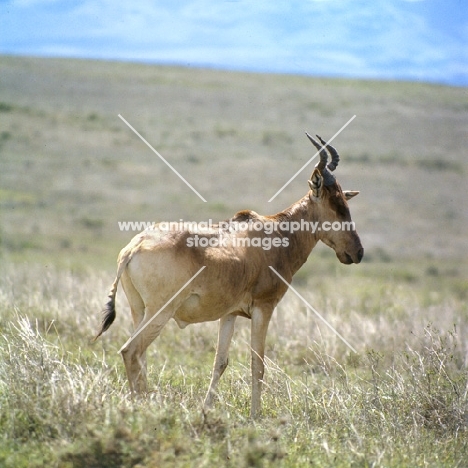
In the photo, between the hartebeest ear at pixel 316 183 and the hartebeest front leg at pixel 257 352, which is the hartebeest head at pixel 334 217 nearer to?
the hartebeest ear at pixel 316 183

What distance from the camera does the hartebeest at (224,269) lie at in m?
8.81

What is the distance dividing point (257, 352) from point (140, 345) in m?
1.66

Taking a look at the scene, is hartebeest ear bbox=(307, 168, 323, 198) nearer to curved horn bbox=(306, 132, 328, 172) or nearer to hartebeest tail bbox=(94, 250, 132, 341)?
curved horn bbox=(306, 132, 328, 172)

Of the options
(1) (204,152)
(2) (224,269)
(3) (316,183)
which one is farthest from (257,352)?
(1) (204,152)

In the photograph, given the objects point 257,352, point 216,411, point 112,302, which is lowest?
point 216,411

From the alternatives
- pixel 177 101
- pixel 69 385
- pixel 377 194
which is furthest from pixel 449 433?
pixel 177 101

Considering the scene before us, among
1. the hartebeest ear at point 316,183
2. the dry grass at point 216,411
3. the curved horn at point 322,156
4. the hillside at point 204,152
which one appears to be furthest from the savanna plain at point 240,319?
the curved horn at point 322,156

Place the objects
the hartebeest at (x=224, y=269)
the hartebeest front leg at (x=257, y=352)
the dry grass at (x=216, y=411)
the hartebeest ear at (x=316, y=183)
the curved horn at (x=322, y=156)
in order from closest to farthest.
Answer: the dry grass at (x=216, y=411) < the hartebeest at (x=224, y=269) < the hartebeest front leg at (x=257, y=352) < the curved horn at (x=322, y=156) < the hartebeest ear at (x=316, y=183)

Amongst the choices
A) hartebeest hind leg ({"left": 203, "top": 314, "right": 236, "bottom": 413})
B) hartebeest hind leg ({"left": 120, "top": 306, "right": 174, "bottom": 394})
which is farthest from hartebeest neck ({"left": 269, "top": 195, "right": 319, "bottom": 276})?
hartebeest hind leg ({"left": 120, "top": 306, "right": 174, "bottom": 394})

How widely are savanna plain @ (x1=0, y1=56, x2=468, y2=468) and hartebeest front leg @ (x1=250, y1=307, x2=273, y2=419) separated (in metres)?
0.21

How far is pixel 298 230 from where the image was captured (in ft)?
35.7

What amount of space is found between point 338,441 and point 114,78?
53758 millimetres

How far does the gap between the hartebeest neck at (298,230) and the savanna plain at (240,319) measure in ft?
4.97

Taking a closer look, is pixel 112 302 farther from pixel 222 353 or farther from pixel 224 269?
pixel 222 353
